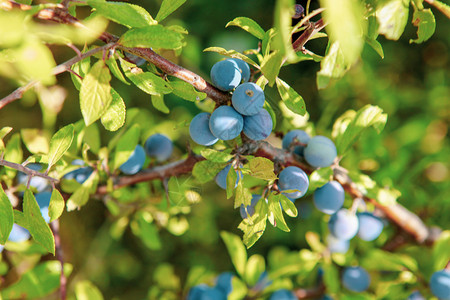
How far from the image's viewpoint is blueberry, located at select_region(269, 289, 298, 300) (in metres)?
1.22

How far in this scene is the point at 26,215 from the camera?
2.33ft

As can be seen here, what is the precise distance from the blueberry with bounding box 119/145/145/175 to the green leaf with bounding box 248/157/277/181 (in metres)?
0.47

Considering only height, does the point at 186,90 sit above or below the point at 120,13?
below

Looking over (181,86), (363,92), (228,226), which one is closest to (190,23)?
(363,92)

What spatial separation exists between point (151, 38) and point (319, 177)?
21.6 inches

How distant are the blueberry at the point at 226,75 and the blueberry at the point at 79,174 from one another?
0.51 metres

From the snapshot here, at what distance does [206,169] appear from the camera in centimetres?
82

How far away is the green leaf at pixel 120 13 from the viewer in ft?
1.79

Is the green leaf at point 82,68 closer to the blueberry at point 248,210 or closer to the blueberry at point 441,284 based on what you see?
the blueberry at point 248,210

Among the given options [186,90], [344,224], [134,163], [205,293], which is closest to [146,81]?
[186,90]

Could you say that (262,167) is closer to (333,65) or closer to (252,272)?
(333,65)

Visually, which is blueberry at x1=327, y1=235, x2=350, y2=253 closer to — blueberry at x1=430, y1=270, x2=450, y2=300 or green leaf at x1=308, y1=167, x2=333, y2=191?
blueberry at x1=430, y1=270, x2=450, y2=300

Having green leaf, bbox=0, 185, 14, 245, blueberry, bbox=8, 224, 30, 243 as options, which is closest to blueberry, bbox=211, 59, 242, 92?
green leaf, bbox=0, 185, 14, 245

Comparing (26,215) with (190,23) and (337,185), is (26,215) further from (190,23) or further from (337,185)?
(190,23)
